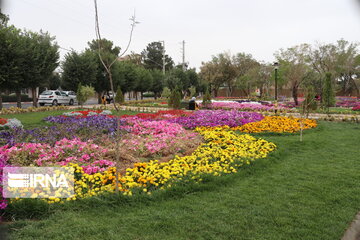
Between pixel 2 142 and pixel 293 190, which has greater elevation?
pixel 2 142

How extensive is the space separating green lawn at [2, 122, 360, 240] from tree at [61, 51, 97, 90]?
25407 millimetres

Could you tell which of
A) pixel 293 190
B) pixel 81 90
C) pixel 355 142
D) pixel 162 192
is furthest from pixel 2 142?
pixel 81 90

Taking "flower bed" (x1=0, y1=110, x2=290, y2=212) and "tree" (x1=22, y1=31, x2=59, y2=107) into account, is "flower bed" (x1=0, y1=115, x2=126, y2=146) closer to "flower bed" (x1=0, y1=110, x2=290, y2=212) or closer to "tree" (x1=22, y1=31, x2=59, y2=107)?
"flower bed" (x1=0, y1=110, x2=290, y2=212)

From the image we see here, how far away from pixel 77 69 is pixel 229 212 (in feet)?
88.0

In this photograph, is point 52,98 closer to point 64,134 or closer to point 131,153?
point 64,134

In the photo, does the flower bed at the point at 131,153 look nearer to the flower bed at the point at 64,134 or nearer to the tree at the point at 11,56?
the flower bed at the point at 64,134

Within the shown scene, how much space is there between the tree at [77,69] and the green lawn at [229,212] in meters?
25.4

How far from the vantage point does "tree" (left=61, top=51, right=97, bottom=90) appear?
27531 millimetres

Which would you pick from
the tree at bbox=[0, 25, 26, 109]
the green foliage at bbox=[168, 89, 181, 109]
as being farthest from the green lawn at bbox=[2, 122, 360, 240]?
the tree at bbox=[0, 25, 26, 109]

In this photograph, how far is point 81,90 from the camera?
820 inches

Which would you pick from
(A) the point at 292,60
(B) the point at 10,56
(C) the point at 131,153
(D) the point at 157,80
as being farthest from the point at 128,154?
(D) the point at 157,80

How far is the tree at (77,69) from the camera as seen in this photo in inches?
1084

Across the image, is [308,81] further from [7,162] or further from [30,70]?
[7,162]

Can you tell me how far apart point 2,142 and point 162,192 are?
541 centimetres
